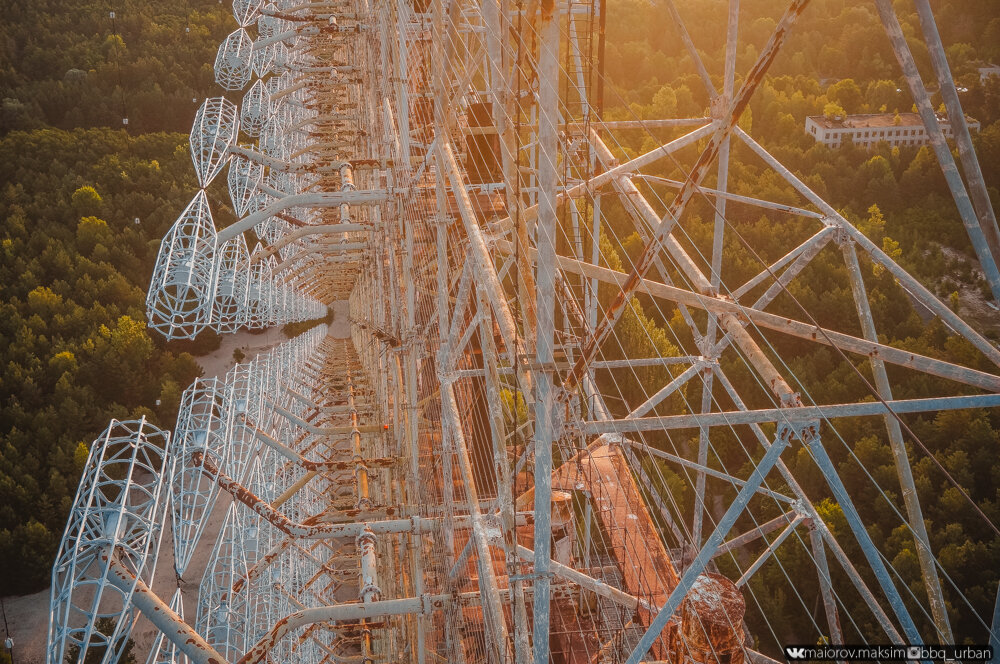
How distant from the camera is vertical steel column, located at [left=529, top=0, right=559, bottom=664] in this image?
4.14 meters

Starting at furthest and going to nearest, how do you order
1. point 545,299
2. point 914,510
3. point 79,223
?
1. point 79,223
2. point 914,510
3. point 545,299

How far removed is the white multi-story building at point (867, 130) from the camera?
25.2 meters

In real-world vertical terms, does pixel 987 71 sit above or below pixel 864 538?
above

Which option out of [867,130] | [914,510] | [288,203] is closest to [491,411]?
[914,510]

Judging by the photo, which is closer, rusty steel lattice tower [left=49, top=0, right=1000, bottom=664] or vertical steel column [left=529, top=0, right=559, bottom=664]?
vertical steel column [left=529, top=0, right=559, bottom=664]

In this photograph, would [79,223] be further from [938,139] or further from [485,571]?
[938,139]

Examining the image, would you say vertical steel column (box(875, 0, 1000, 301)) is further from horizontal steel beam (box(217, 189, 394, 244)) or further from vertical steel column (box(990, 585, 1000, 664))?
horizontal steel beam (box(217, 189, 394, 244))

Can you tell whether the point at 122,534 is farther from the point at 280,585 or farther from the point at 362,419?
the point at 362,419

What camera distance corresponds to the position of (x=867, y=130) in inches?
998

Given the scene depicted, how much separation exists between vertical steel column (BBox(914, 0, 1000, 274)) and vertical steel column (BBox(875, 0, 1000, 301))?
0.24ft

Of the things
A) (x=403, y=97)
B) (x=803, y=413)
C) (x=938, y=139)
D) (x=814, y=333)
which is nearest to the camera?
(x=938, y=139)

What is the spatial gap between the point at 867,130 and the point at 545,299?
24504 millimetres

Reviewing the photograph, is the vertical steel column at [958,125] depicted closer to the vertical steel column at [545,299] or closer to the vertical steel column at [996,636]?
the vertical steel column at [545,299]

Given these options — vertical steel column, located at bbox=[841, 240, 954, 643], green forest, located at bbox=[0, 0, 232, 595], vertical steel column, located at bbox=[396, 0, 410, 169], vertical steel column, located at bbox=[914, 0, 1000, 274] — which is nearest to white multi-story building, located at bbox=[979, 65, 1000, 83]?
vertical steel column, located at bbox=[841, 240, 954, 643]
